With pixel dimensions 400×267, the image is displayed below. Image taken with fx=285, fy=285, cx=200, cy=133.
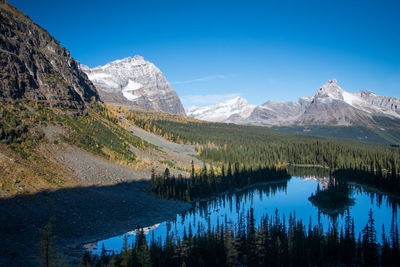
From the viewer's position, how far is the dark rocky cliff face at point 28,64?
8644cm

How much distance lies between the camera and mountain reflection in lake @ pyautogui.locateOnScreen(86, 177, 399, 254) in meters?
58.5

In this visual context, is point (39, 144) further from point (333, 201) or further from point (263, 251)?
point (333, 201)

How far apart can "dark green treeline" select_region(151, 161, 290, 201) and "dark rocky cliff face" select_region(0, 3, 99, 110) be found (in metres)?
47.2

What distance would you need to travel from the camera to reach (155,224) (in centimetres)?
6025

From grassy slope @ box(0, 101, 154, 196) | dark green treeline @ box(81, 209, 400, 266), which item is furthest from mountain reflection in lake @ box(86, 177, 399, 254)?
grassy slope @ box(0, 101, 154, 196)

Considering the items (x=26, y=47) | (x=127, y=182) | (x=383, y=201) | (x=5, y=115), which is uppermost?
(x=26, y=47)

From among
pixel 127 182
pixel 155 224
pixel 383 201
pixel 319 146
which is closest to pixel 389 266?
pixel 155 224

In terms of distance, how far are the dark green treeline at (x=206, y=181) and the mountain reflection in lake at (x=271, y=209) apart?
3.23 meters

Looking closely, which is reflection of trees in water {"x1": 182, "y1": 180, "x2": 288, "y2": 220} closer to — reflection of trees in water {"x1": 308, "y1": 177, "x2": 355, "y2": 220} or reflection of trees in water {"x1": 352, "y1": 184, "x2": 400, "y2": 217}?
reflection of trees in water {"x1": 308, "y1": 177, "x2": 355, "y2": 220}

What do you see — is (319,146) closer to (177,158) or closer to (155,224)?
(177,158)

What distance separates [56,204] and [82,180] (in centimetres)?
1683

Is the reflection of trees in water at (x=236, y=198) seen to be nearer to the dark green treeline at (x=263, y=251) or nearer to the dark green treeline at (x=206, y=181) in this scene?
the dark green treeline at (x=206, y=181)

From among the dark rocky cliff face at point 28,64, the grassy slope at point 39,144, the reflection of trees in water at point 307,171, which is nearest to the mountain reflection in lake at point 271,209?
the grassy slope at point 39,144

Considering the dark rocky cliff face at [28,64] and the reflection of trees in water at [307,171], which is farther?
the reflection of trees in water at [307,171]
